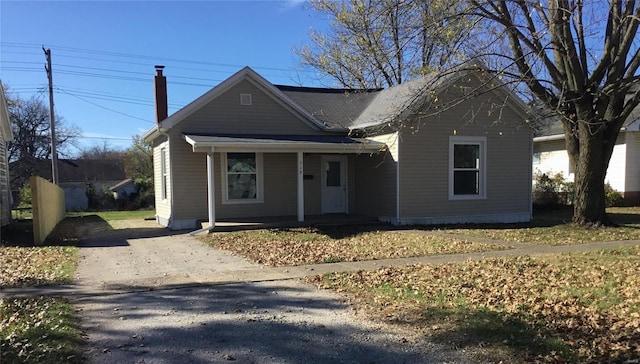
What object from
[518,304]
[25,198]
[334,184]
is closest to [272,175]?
[334,184]

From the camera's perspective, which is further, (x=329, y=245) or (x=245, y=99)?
(x=245, y=99)

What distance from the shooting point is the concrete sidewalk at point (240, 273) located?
7195mm

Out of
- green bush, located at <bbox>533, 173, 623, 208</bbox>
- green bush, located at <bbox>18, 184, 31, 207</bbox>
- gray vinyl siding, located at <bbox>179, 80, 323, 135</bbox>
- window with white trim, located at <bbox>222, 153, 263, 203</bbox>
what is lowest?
green bush, located at <bbox>18, 184, 31, 207</bbox>

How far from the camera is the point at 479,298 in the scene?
629 cm

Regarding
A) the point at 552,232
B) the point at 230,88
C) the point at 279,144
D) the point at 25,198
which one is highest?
the point at 230,88

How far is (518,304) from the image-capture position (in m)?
5.94

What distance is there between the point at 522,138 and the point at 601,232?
4769 millimetres

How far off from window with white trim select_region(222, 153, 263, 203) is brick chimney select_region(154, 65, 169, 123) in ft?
10.4

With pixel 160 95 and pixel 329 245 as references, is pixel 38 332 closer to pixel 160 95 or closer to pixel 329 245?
pixel 329 245

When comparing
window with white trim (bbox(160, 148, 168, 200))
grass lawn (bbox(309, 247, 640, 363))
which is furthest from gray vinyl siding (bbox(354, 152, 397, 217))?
window with white trim (bbox(160, 148, 168, 200))

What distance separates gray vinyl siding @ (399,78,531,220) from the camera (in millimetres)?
14977

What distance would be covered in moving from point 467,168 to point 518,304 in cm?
1042

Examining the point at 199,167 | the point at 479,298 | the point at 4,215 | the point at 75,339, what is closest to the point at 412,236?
the point at 479,298

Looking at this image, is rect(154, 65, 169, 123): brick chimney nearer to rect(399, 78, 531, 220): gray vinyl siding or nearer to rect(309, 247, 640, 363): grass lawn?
rect(399, 78, 531, 220): gray vinyl siding
